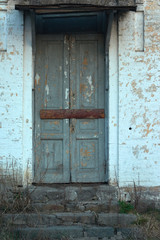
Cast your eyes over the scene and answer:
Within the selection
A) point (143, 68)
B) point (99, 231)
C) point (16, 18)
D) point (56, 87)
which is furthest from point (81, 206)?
point (16, 18)

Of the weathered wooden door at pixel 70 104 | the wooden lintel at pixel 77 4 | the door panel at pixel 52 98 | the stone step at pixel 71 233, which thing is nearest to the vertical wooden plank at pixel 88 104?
the weathered wooden door at pixel 70 104

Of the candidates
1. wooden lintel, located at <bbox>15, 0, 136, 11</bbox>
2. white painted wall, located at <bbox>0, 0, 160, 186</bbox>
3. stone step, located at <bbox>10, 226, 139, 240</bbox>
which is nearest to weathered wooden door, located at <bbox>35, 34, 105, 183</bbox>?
white painted wall, located at <bbox>0, 0, 160, 186</bbox>

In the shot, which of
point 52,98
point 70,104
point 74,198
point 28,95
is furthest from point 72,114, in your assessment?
point 74,198

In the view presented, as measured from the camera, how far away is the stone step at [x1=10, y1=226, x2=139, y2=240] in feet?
15.9

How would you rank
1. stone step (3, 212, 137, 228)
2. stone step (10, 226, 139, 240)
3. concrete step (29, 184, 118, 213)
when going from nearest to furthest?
1. stone step (10, 226, 139, 240)
2. stone step (3, 212, 137, 228)
3. concrete step (29, 184, 118, 213)

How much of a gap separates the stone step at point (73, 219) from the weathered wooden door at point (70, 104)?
95 centimetres

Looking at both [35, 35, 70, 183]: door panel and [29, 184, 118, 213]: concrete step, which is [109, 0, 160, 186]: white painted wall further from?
[35, 35, 70, 183]: door panel

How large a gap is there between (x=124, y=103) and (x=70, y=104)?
93 centimetres

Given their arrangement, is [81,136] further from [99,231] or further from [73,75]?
[99,231]

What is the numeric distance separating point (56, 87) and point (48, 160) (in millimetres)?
1251

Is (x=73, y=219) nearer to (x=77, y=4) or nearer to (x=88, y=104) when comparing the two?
(x=88, y=104)

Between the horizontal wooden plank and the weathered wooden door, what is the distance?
0.03 metres

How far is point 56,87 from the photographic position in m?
6.20

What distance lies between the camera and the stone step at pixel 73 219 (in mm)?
5160
